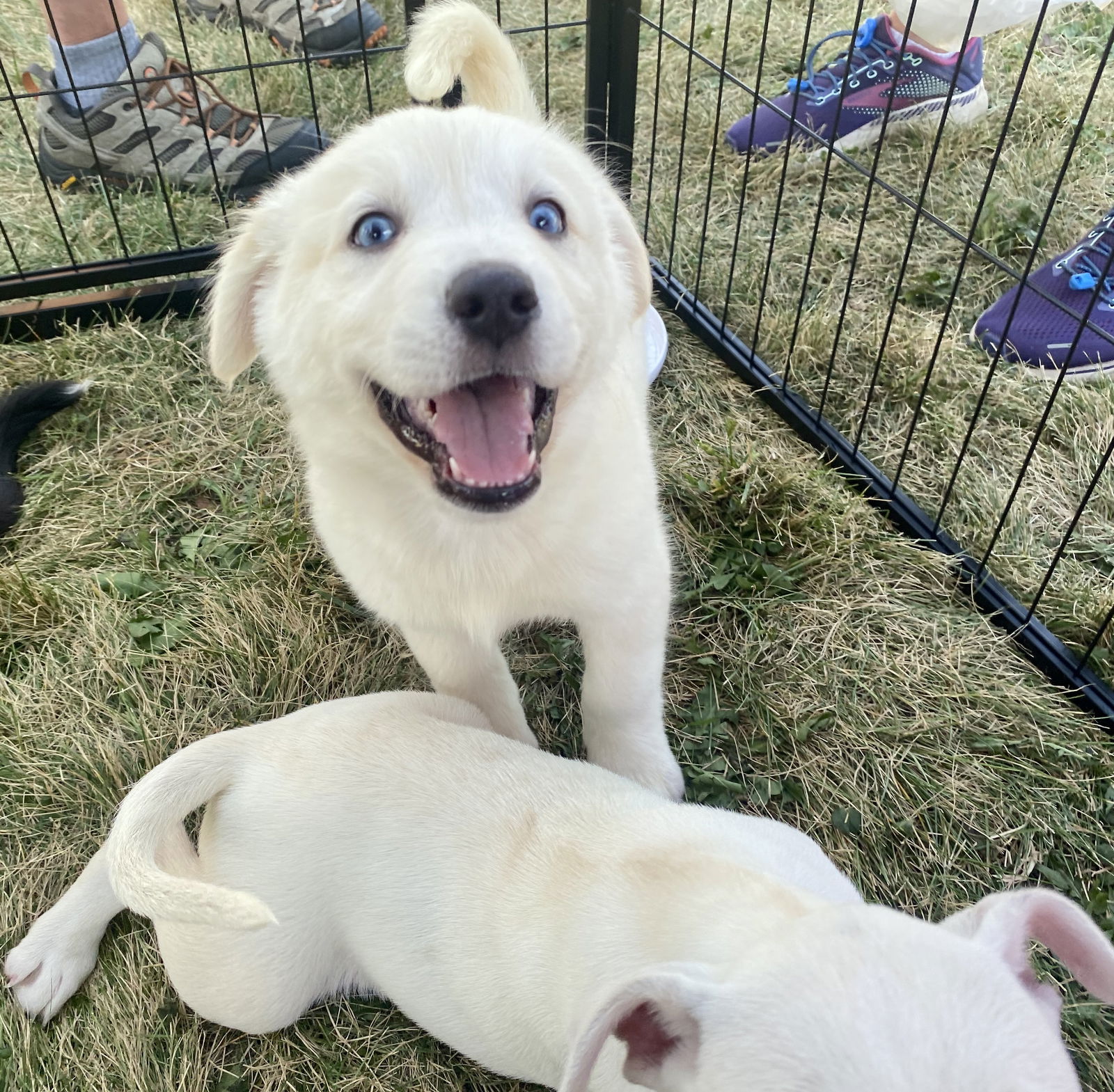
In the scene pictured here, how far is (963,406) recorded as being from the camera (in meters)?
2.57

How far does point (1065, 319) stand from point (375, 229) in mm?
2012

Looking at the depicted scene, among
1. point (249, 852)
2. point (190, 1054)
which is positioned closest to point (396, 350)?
point (249, 852)

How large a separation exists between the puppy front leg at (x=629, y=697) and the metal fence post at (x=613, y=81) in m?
1.39

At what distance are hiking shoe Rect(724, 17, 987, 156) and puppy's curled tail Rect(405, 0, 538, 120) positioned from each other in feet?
4.89

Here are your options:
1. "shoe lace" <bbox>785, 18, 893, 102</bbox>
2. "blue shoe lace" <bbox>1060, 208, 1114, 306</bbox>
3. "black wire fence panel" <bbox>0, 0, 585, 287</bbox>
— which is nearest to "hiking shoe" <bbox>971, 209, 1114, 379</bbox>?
"blue shoe lace" <bbox>1060, 208, 1114, 306</bbox>

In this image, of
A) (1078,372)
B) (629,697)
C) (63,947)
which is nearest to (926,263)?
(1078,372)

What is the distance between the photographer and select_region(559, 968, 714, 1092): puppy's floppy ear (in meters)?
0.91

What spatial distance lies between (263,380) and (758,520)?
1526 millimetres

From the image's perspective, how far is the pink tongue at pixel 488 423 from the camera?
139cm

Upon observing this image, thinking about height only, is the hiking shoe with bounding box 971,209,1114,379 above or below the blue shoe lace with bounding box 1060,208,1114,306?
below

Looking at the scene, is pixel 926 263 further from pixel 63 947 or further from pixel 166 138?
pixel 63 947

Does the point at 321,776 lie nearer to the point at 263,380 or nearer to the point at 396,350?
the point at 396,350

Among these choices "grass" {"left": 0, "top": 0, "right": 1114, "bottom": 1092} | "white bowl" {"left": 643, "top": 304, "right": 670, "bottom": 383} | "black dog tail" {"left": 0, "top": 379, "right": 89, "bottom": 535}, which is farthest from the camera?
"white bowl" {"left": 643, "top": 304, "right": 670, "bottom": 383}

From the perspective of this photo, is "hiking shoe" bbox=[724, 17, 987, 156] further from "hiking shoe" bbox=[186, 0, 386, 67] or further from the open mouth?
the open mouth
